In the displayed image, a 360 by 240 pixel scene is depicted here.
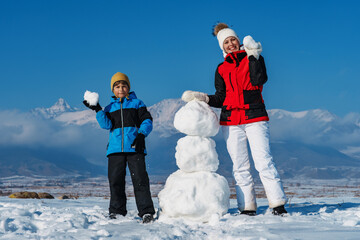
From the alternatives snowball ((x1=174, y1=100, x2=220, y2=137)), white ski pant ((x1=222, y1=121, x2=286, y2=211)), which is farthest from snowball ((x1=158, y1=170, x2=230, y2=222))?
snowball ((x1=174, y1=100, x2=220, y2=137))

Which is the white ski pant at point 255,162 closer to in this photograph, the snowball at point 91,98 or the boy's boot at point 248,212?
the boy's boot at point 248,212

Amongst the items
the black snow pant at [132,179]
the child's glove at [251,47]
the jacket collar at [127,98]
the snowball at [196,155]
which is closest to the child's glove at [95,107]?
the jacket collar at [127,98]

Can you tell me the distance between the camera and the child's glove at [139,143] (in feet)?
14.5

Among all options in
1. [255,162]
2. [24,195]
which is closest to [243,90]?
[255,162]

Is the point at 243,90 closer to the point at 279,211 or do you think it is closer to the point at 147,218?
the point at 279,211

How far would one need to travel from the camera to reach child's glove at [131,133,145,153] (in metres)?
4.43

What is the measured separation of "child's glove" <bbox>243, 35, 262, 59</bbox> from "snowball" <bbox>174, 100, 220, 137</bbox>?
2.61 ft

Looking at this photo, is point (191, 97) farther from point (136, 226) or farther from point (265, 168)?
point (136, 226)

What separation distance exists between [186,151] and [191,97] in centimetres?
67

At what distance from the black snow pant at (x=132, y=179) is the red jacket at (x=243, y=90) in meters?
1.08

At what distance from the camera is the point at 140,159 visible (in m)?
4.50

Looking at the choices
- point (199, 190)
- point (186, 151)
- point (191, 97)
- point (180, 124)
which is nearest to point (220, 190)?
point (199, 190)

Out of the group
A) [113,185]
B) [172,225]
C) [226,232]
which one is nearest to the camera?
[226,232]

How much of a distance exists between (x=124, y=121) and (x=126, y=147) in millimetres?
322
